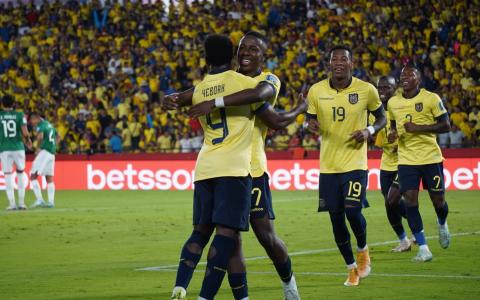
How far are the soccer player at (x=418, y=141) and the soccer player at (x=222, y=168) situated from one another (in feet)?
18.0

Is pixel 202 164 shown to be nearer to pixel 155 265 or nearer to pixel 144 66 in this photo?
pixel 155 265

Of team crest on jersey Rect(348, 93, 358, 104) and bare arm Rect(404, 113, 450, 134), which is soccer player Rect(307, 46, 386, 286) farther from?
bare arm Rect(404, 113, 450, 134)

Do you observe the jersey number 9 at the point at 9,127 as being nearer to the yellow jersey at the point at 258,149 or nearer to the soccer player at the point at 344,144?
the soccer player at the point at 344,144

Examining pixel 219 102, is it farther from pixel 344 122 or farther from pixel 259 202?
pixel 344 122

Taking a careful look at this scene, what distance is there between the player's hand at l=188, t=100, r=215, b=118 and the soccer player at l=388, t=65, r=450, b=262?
18.6 ft

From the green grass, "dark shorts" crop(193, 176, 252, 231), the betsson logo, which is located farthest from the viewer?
the betsson logo

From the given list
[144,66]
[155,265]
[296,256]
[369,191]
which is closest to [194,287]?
[155,265]

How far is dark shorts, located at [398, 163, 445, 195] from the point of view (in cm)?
1342

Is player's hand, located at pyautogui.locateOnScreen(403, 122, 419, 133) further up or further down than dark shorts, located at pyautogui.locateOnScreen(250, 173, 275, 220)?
further up

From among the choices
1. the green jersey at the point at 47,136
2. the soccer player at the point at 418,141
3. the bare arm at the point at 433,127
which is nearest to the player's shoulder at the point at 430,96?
the soccer player at the point at 418,141

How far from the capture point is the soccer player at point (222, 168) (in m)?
7.98

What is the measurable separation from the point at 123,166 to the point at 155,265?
20.5 m

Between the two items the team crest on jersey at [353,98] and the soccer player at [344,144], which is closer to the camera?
the soccer player at [344,144]

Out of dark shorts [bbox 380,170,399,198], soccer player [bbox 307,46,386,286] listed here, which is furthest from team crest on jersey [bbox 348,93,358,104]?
dark shorts [bbox 380,170,399,198]
